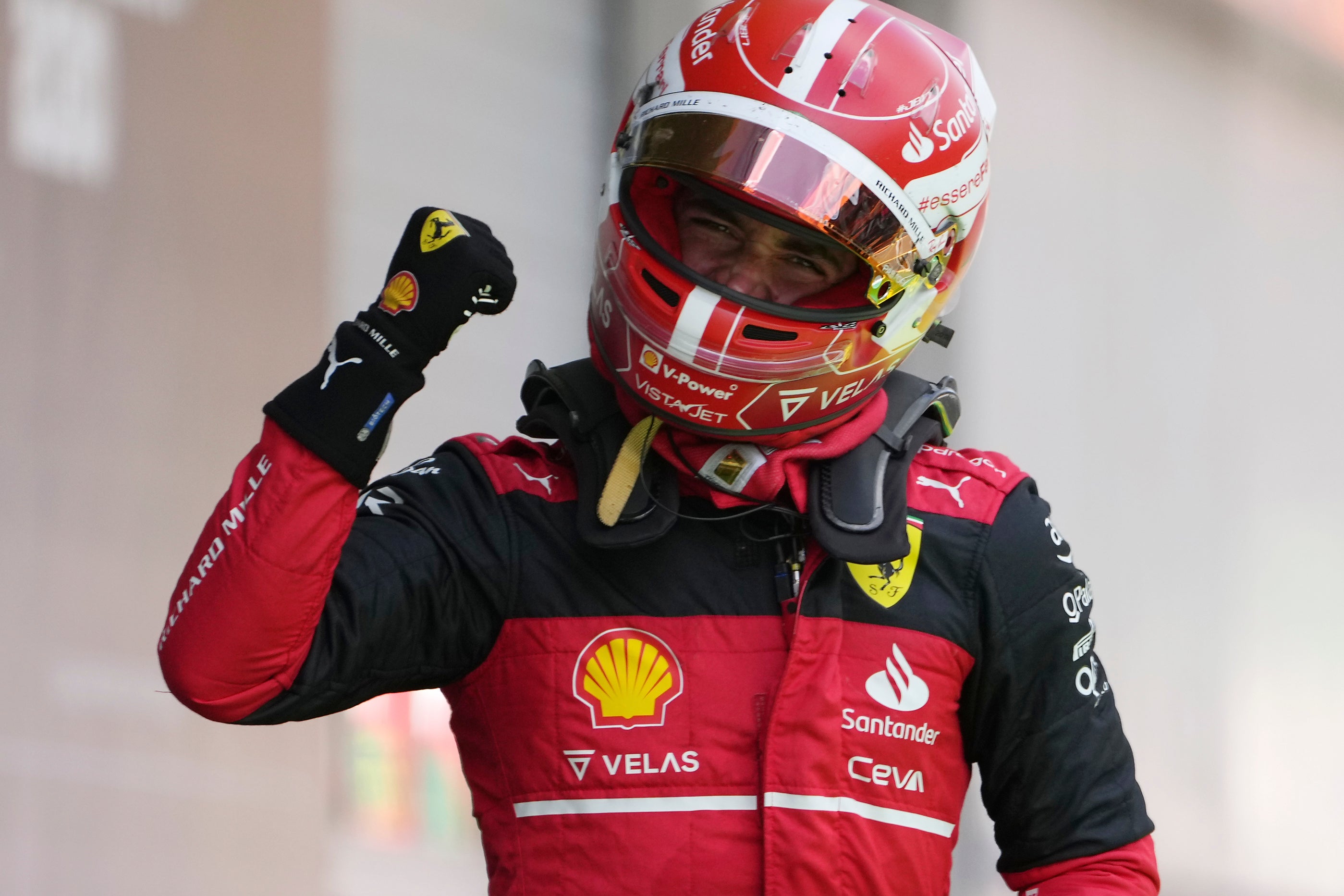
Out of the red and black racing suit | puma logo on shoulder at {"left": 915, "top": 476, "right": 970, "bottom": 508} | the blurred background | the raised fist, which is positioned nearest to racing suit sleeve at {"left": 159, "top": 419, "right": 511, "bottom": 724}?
the red and black racing suit

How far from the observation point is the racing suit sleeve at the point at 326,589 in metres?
1.07

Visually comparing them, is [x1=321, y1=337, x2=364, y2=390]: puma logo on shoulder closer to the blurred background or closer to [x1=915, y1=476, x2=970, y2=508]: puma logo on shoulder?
[x1=915, y1=476, x2=970, y2=508]: puma logo on shoulder

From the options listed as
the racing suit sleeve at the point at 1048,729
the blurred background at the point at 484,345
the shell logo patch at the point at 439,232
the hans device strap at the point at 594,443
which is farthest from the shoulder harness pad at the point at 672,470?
the blurred background at the point at 484,345

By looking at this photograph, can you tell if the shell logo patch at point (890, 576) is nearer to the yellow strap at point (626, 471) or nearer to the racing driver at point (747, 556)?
the racing driver at point (747, 556)

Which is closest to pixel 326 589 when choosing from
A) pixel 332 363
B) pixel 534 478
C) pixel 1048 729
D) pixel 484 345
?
pixel 332 363

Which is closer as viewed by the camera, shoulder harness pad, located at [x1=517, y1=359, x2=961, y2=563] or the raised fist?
the raised fist

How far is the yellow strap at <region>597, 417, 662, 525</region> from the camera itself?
1.24 metres

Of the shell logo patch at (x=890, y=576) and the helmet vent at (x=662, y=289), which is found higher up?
the helmet vent at (x=662, y=289)

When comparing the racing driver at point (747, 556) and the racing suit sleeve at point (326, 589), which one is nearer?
the racing suit sleeve at point (326, 589)

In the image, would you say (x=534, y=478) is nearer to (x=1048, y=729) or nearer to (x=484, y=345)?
(x=1048, y=729)

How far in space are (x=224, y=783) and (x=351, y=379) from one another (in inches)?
54.4

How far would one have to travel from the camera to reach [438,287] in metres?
1.12

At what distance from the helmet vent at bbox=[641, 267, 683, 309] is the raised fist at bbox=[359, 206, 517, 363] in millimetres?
182

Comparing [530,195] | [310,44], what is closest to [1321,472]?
[530,195]
